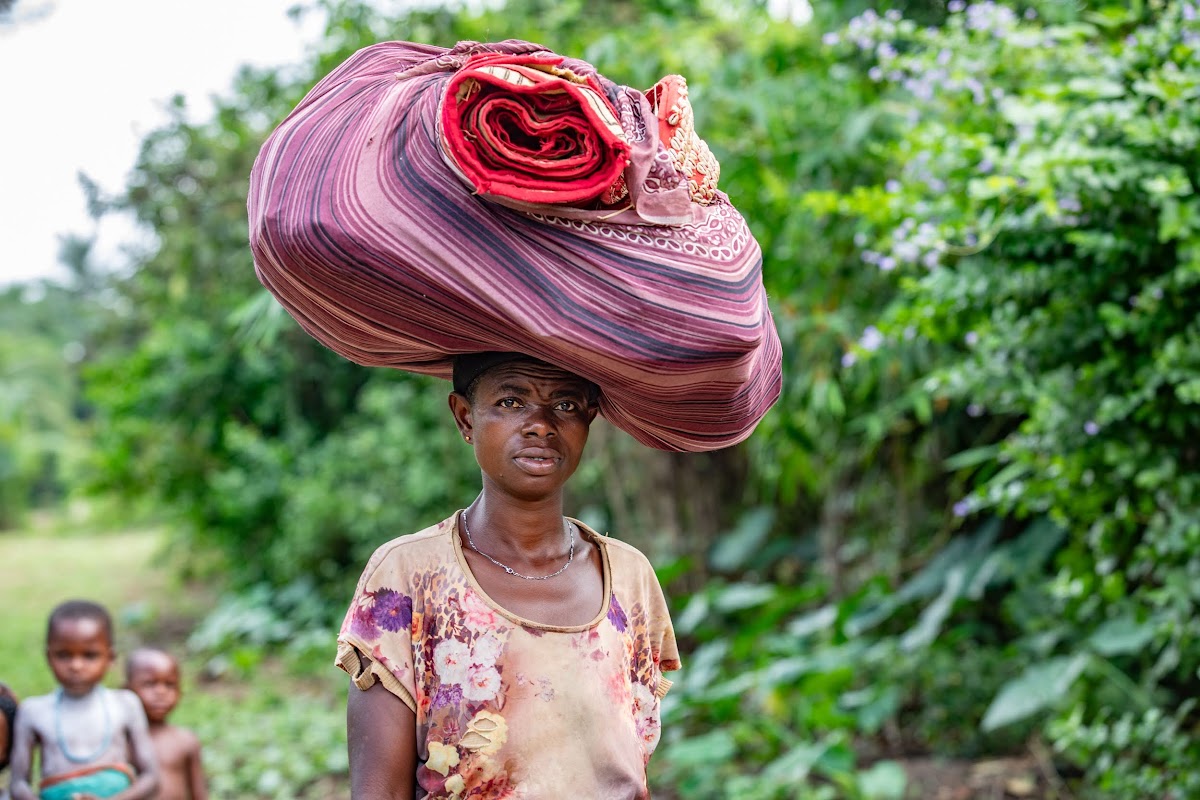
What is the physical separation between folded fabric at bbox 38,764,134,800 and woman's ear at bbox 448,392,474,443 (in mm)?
1815

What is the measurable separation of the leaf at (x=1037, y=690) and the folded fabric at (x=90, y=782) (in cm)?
312

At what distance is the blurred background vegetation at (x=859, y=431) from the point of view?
10.4ft

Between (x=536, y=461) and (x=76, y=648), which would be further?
(x=76, y=648)

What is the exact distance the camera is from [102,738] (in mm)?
2922

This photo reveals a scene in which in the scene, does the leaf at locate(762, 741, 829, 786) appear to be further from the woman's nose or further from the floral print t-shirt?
the woman's nose

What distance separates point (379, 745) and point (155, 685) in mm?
1975

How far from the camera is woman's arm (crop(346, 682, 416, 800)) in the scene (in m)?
1.59

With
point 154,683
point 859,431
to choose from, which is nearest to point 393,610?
point 154,683

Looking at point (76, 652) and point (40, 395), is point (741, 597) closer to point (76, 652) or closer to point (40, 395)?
point (76, 652)

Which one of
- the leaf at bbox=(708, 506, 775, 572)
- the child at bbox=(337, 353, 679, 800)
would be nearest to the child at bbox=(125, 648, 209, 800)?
the child at bbox=(337, 353, 679, 800)

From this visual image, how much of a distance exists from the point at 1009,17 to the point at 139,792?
11.3ft

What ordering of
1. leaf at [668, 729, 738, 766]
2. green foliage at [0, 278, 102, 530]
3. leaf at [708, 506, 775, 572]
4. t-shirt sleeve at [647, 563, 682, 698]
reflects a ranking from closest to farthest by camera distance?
t-shirt sleeve at [647, 563, 682, 698]
leaf at [668, 729, 738, 766]
leaf at [708, 506, 775, 572]
green foliage at [0, 278, 102, 530]

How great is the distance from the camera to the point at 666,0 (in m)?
6.03

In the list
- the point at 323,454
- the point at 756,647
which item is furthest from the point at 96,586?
the point at 756,647
